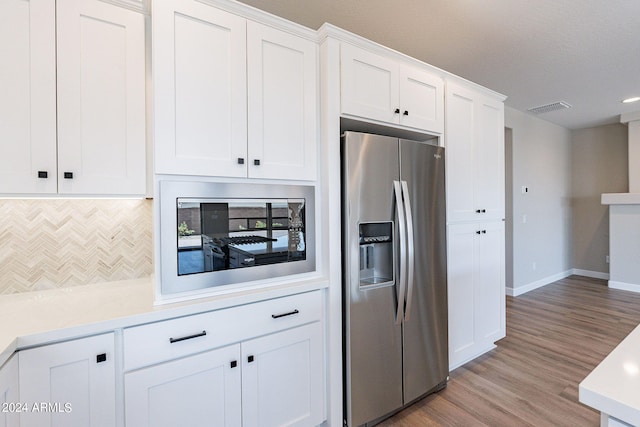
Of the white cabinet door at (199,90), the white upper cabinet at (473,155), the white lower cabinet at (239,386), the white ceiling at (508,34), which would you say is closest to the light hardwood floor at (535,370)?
the white lower cabinet at (239,386)

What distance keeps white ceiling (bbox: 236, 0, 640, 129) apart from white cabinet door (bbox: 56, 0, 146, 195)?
3.10 ft

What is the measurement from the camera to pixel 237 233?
5.10 feet

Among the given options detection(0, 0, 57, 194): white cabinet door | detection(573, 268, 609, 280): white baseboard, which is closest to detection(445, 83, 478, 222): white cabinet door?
detection(0, 0, 57, 194): white cabinet door

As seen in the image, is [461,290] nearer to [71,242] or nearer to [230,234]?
[230,234]

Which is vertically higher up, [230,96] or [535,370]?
[230,96]

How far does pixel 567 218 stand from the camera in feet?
18.5

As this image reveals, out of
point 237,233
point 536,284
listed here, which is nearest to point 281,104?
point 237,233

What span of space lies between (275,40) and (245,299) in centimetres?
140

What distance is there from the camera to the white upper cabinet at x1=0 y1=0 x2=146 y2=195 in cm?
128

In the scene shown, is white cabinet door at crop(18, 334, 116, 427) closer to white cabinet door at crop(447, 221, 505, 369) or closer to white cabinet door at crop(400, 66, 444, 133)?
white cabinet door at crop(400, 66, 444, 133)

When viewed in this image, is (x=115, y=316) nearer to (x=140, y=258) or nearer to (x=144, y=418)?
(x=144, y=418)

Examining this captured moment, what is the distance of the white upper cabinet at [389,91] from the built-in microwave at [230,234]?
0.64 metres

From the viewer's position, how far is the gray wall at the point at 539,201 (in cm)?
443

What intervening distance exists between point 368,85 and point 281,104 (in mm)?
597
